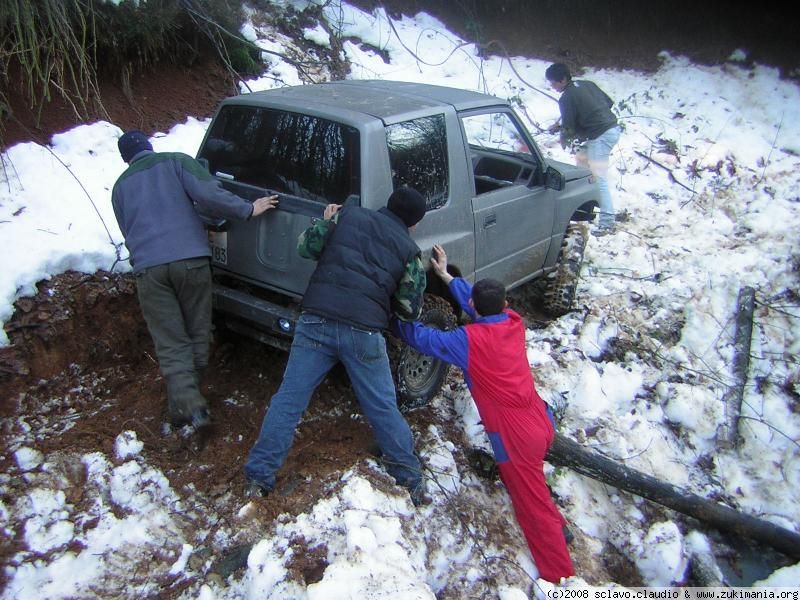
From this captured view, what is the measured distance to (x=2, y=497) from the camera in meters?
3.21

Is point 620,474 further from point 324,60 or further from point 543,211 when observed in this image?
point 324,60

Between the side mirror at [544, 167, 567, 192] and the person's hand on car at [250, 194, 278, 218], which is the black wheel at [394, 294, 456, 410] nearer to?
the person's hand on car at [250, 194, 278, 218]

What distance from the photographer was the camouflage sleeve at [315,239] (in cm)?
325

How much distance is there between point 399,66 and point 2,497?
775cm

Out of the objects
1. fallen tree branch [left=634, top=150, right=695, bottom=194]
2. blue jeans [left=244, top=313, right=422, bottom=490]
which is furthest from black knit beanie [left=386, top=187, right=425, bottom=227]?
fallen tree branch [left=634, top=150, right=695, bottom=194]

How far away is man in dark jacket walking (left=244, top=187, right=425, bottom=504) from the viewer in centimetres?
319

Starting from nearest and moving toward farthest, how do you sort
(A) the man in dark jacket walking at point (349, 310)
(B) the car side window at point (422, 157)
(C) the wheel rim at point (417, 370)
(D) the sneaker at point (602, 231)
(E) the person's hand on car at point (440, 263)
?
1. (A) the man in dark jacket walking at point (349, 310)
2. (B) the car side window at point (422, 157)
3. (E) the person's hand on car at point (440, 263)
4. (C) the wheel rim at point (417, 370)
5. (D) the sneaker at point (602, 231)

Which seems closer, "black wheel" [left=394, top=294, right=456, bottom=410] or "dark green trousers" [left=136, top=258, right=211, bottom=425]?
"dark green trousers" [left=136, top=258, right=211, bottom=425]

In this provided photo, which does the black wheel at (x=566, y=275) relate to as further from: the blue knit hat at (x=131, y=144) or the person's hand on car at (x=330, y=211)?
the blue knit hat at (x=131, y=144)

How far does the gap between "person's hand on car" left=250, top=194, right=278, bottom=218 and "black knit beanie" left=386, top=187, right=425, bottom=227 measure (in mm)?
692

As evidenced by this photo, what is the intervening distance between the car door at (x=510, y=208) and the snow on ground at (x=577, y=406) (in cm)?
73

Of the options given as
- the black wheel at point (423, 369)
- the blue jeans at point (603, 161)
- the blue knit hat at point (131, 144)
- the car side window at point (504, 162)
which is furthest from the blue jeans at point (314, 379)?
the blue jeans at point (603, 161)

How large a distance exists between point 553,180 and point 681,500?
7.92 feet

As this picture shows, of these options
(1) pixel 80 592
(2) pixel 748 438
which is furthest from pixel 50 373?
(2) pixel 748 438
